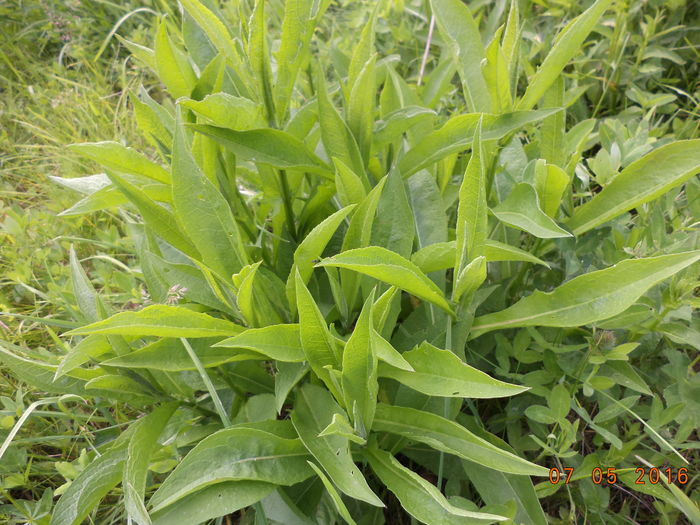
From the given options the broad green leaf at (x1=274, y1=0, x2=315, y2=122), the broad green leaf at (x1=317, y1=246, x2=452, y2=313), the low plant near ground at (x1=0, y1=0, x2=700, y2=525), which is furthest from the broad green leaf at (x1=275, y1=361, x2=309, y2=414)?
the broad green leaf at (x1=274, y1=0, x2=315, y2=122)

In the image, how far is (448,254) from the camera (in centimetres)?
107

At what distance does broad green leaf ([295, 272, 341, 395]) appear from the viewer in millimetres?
903

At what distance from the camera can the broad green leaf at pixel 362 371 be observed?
873 millimetres

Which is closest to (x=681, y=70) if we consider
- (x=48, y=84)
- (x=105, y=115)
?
(x=105, y=115)

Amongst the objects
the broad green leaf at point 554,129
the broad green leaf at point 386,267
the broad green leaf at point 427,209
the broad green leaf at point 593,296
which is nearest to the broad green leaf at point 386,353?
the broad green leaf at point 386,267

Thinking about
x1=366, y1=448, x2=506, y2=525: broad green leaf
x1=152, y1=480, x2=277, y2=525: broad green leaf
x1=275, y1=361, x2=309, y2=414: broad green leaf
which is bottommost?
x1=366, y1=448, x2=506, y2=525: broad green leaf

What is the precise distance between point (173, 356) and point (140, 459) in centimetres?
19

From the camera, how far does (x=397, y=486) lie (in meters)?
0.96

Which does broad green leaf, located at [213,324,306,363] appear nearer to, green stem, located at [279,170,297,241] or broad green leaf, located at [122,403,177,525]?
broad green leaf, located at [122,403,177,525]

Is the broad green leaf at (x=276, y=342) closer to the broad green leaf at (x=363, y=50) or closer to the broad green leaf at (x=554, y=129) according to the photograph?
the broad green leaf at (x=363, y=50)

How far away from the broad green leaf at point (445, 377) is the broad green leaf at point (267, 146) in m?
0.47

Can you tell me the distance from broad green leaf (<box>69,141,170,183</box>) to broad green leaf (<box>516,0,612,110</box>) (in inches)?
32.5

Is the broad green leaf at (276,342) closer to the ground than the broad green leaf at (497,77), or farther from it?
closer to the ground

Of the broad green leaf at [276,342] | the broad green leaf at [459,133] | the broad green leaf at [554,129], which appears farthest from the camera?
the broad green leaf at [554,129]
